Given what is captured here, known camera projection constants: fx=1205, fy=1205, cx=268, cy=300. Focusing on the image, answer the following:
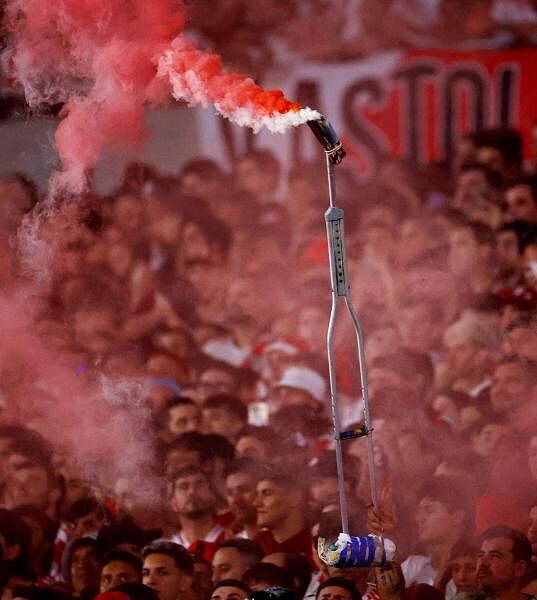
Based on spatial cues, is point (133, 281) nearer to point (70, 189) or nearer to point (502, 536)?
point (70, 189)

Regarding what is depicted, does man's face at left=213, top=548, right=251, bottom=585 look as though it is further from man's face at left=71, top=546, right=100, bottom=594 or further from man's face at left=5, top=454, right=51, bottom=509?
man's face at left=5, top=454, right=51, bottom=509

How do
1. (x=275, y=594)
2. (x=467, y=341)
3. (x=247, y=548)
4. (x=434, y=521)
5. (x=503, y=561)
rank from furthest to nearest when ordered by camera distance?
(x=467, y=341), (x=247, y=548), (x=434, y=521), (x=503, y=561), (x=275, y=594)

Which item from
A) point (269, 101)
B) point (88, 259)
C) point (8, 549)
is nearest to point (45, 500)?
point (8, 549)

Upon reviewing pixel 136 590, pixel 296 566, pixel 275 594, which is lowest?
pixel 275 594

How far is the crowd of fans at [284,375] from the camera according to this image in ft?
19.9

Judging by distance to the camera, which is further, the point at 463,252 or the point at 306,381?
the point at 463,252

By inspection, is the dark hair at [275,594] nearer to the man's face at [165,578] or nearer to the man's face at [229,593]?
the man's face at [229,593]

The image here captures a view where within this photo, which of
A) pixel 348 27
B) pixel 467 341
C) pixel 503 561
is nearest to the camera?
pixel 503 561

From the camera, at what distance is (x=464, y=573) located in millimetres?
5777

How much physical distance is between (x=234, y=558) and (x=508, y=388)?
1.94m

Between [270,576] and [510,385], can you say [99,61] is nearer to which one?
[270,576]

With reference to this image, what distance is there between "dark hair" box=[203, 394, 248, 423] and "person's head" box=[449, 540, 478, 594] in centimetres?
182

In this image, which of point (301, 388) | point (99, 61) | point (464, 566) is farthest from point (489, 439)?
point (99, 61)

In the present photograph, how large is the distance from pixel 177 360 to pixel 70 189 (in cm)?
163
